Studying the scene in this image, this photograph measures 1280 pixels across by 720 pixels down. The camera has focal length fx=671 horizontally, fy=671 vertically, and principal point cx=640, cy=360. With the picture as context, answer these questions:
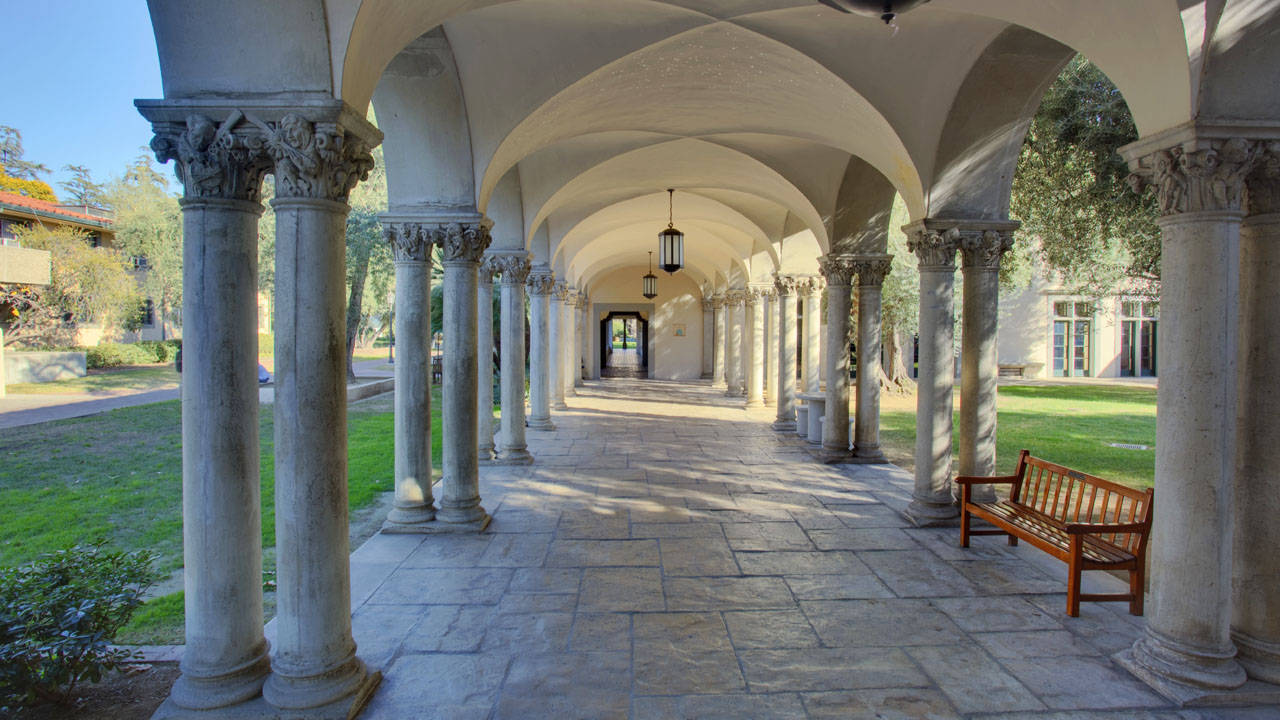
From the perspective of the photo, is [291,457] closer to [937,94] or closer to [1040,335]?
[937,94]

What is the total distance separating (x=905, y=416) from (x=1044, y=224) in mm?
7725

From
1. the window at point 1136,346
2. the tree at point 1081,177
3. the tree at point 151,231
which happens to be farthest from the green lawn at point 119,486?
the window at point 1136,346

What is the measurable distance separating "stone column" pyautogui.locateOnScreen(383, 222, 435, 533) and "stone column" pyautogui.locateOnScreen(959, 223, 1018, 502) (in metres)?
5.06

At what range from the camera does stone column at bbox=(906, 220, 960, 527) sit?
21.3ft

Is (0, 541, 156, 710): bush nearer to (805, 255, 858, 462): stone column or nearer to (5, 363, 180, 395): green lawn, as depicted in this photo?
(805, 255, 858, 462): stone column

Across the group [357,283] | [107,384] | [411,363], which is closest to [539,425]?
[411,363]

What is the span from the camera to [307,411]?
10.7 ft

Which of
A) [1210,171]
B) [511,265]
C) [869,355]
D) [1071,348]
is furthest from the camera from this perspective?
[1071,348]

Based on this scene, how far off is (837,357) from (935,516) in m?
3.63

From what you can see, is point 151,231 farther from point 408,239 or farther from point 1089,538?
point 1089,538

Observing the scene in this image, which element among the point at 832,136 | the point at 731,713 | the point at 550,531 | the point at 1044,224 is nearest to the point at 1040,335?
the point at 1044,224

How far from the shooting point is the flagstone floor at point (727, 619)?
11.3 ft

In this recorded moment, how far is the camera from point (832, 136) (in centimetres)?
757

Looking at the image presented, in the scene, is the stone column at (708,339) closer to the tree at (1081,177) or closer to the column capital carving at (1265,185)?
the tree at (1081,177)
